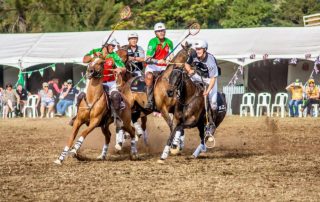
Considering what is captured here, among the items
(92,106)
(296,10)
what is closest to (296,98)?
(92,106)

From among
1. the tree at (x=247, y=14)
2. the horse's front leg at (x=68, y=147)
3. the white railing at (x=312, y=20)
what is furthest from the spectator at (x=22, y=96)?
the tree at (x=247, y=14)

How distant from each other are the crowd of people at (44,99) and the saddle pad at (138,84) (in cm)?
1709

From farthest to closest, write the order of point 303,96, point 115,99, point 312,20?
point 312,20 → point 303,96 → point 115,99

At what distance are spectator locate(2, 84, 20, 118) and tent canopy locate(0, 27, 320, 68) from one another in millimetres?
1419

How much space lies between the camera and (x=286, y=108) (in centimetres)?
3600

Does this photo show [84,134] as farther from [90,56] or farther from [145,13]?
[145,13]

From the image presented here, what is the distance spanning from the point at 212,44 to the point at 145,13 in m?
21.6

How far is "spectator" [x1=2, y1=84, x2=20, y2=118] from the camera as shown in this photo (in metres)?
35.1

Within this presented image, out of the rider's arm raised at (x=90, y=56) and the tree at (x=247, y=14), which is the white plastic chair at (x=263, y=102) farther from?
the tree at (x=247, y=14)

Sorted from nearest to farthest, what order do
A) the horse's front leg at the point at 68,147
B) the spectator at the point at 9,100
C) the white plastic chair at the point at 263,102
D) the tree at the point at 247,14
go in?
the horse's front leg at the point at 68,147
the white plastic chair at the point at 263,102
the spectator at the point at 9,100
the tree at the point at 247,14

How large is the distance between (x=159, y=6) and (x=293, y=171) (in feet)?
148

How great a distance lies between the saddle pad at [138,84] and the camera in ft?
57.8

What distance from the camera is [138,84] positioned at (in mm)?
17781

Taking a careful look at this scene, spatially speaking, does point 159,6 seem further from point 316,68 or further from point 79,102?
point 79,102
